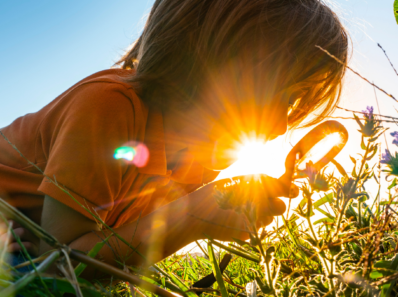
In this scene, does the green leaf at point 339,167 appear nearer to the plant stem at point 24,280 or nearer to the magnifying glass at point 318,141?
the magnifying glass at point 318,141

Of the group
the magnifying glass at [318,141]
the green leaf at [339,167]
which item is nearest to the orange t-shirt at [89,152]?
the magnifying glass at [318,141]

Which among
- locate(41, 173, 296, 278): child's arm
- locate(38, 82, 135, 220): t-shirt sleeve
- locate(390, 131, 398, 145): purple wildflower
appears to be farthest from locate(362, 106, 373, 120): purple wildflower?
locate(38, 82, 135, 220): t-shirt sleeve

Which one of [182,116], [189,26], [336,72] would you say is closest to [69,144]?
[182,116]

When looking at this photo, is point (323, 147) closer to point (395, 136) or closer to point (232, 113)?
point (395, 136)

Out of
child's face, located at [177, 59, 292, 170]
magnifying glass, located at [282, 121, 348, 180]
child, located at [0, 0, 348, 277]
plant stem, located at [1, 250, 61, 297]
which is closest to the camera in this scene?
plant stem, located at [1, 250, 61, 297]

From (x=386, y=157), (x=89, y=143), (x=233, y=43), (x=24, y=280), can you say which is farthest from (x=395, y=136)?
(x=233, y=43)

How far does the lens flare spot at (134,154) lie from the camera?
1086 mm

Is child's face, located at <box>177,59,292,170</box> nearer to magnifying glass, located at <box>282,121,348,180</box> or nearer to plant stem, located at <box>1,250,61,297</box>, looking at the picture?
magnifying glass, located at <box>282,121,348,180</box>

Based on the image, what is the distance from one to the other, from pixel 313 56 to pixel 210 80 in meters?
0.53

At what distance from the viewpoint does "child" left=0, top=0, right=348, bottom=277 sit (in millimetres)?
990

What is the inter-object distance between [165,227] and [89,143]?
0.37 metres

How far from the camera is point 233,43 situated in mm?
1443

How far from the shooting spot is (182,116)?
1516mm

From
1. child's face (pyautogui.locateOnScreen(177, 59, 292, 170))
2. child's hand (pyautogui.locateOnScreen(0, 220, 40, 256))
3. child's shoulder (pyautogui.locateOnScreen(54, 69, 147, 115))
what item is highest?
child's face (pyautogui.locateOnScreen(177, 59, 292, 170))
